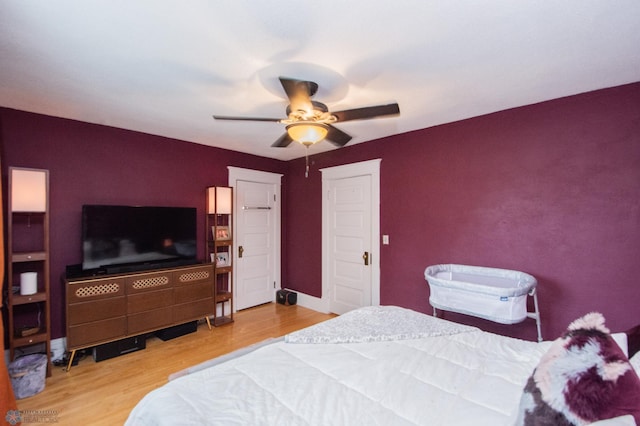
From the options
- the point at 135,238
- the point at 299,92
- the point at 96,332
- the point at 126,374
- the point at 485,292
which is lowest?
the point at 126,374

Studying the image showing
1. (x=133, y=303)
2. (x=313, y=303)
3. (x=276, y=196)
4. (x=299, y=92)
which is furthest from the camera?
(x=276, y=196)

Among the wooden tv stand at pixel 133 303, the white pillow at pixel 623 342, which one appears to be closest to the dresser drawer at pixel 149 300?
the wooden tv stand at pixel 133 303

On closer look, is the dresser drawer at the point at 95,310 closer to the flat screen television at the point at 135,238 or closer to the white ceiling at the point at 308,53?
the flat screen television at the point at 135,238

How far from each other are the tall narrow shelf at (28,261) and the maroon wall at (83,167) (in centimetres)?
14

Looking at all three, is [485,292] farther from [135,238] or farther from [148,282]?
[135,238]

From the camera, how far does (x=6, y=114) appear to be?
2719mm

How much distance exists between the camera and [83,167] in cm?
314

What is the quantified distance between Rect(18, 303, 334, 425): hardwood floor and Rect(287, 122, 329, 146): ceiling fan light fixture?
236 cm

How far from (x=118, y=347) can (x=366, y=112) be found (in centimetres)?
330

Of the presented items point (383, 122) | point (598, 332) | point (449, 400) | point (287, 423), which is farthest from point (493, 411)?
point (383, 122)

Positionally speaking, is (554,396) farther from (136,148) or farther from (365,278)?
(136,148)

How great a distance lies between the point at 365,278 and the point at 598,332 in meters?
2.96

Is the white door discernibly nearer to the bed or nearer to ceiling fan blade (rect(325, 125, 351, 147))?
ceiling fan blade (rect(325, 125, 351, 147))

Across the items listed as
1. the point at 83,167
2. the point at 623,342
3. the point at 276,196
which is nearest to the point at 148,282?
the point at 83,167
